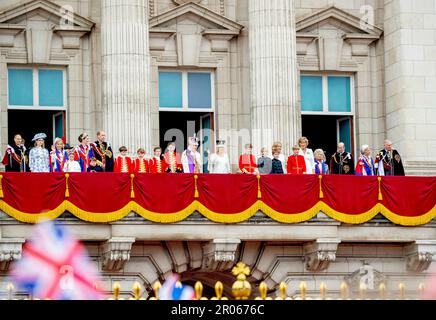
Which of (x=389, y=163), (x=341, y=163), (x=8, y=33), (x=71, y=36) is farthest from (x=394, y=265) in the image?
(x=8, y=33)

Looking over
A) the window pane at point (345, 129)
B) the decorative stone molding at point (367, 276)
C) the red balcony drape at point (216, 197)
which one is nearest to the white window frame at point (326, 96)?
the window pane at point (345, 129)

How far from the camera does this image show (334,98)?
5869cm

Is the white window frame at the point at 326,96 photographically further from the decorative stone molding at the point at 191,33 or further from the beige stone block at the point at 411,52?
the decorative stone molding at the point at 191,33

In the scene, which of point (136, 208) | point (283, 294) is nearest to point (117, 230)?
point (136, 208)

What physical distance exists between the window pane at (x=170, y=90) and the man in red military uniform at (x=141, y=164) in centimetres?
657

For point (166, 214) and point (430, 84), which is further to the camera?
point (430, 84)

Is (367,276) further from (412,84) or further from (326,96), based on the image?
(326,96)

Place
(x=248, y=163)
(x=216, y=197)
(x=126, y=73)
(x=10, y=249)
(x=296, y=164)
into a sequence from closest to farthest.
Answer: (x=10, y=249)
(x=216, y=197)
(x=296, y=164)
(x=248, y=163)
(x=126, y=73)

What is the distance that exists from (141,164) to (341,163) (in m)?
6.77

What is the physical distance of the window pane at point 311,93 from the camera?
58.2 metres

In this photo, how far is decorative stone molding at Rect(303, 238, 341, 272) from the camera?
1996 inches

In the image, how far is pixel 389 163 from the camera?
174 ft

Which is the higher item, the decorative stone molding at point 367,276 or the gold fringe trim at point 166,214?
the gold fringe trim at point 166,214
